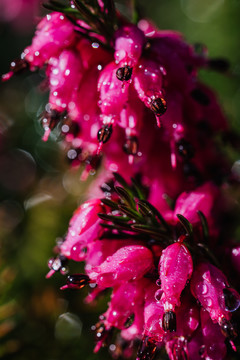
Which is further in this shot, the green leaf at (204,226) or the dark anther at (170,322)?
the green leaf at (204,226)

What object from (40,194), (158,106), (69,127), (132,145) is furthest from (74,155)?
(40,194)

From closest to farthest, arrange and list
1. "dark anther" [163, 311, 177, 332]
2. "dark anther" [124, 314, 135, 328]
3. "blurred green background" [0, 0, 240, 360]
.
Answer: "dark anther" [163, 311, 177, 332], "dark anther" [124, 314, 135, 328], "blurred green background" [0, 0, 240, 360]

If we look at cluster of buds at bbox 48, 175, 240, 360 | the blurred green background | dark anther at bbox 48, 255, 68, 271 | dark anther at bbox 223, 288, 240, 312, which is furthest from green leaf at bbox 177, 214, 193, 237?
the blurred green background

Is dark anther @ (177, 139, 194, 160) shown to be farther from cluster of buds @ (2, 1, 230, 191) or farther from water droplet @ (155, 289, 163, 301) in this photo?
water droplet @ (155, 289, 163, 301)

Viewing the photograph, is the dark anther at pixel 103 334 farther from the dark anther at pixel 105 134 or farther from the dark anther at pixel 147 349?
the dark anther at pixel 105 134

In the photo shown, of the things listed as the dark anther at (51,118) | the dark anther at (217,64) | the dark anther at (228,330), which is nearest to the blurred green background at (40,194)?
the dark anther at (217,64)

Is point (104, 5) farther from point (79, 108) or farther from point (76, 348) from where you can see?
point (76, 348)
